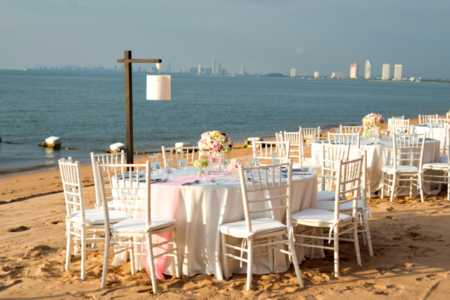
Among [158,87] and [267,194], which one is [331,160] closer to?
[267,194]

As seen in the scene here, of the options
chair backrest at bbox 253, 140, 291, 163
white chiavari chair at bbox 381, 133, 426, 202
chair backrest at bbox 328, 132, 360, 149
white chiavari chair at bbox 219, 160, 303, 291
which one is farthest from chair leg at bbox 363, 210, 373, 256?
white chiavari chair at bbox 381, 133, 426, 202

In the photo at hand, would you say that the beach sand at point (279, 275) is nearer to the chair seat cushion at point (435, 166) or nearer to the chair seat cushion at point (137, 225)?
the chair seat cushion at point (137, 225)

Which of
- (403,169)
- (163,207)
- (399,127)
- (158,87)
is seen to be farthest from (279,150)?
(399,127)

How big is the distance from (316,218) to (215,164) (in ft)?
4.14

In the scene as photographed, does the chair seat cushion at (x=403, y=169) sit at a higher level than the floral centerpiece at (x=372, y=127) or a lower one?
lower

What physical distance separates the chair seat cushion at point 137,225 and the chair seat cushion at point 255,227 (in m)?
0.51

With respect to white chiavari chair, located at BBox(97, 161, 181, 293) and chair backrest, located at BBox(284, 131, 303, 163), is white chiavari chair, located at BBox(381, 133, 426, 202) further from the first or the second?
white chiavari chair, located at BBox(97, 161, 181, 293)

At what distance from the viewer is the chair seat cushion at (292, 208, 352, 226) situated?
3909 millimetres

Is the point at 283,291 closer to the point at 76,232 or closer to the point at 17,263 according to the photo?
the point at 76,232

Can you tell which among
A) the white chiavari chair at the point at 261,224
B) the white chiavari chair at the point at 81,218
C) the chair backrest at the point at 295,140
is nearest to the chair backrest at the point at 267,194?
the white chiavari chair at the point at 261,224

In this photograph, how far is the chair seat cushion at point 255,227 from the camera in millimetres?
3591

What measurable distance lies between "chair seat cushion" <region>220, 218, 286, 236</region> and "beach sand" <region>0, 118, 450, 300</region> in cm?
47

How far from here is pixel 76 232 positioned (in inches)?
164

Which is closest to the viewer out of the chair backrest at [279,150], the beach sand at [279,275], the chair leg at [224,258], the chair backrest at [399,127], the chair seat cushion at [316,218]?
the beach sand at [279,275]
